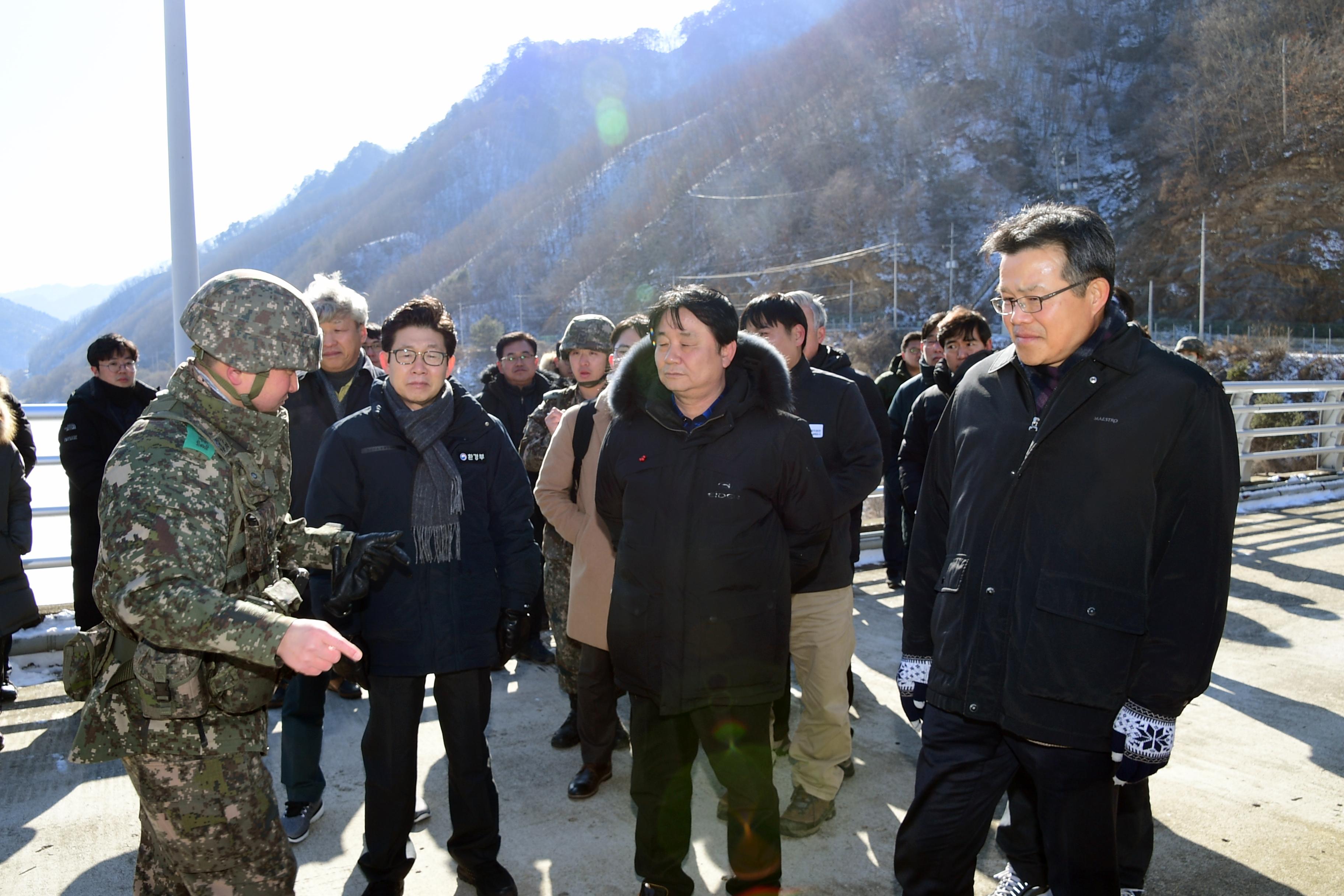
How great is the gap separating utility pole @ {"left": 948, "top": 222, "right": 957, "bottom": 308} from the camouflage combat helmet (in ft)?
220

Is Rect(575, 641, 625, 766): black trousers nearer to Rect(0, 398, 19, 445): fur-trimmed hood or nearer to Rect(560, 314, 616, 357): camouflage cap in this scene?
Rect(560, 314, 616, 357): camouflage cap

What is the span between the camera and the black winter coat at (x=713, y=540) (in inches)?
98.0

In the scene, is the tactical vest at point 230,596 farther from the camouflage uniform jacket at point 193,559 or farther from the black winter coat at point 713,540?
the black winter coat at point 713,540

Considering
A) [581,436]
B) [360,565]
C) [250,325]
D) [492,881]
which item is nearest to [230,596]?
[360,565]

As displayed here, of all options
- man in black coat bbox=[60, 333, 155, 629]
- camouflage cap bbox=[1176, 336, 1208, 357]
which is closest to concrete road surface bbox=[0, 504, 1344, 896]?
man in black coat bbox=[60, 333, 155, 629]

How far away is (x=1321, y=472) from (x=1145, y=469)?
39.3 feet

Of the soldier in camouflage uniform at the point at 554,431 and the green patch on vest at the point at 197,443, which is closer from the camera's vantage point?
the green patch on vest at the point at 197,443

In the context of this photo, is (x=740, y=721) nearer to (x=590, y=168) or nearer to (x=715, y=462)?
(x=715, y=462)

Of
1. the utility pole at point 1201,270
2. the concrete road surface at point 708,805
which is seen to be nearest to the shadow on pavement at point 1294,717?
the concrete road surface at point 708,805

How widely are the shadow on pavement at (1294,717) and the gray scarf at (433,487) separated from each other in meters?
3.97

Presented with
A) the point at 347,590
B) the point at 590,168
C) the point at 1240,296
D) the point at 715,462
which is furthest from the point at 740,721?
the point at 590,168

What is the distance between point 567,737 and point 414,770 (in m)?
1.40

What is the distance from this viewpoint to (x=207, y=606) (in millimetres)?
1726

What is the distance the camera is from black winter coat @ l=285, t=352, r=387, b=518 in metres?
3.74
